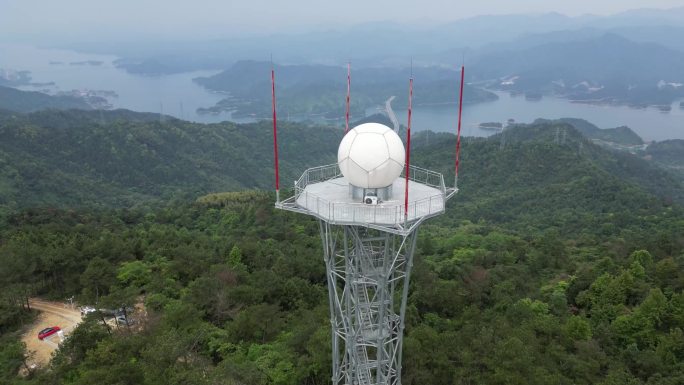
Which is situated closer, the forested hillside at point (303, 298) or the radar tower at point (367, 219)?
the radar tower at point (367, 219)

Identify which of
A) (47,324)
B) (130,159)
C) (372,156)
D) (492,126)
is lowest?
(492,126)

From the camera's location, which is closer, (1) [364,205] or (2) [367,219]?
(2) [367,219]

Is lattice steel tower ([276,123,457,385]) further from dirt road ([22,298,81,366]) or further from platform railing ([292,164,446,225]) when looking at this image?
dirt road ([22,298,81,366])

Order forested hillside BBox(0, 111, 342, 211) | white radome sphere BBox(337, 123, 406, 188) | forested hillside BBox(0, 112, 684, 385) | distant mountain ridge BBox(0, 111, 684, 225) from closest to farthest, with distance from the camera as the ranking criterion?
white radome sphere BBox(337, 123, 406, 188) → forested hillside BBox(0, 112, 684, 385) → distant mountain ridge BBox(0, 111, 684, 225) → forested hillside BBox(0, 111, 342, 211)

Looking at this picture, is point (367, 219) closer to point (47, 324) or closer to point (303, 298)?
point (303, 298)

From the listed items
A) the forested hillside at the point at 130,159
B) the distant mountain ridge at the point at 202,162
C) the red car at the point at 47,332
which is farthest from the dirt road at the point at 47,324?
the forested hillside at the point at 130,159

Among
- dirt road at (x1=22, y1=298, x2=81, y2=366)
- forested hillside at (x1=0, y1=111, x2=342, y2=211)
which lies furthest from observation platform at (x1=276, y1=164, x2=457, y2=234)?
forested hillside at (x1=0, y1=111, x2=342, y2=211)

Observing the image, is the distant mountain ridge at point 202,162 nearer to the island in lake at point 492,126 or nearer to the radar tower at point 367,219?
the island in lake at point 492,126

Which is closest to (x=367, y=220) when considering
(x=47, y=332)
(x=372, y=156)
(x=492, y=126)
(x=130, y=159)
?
(x=372, y=156)
